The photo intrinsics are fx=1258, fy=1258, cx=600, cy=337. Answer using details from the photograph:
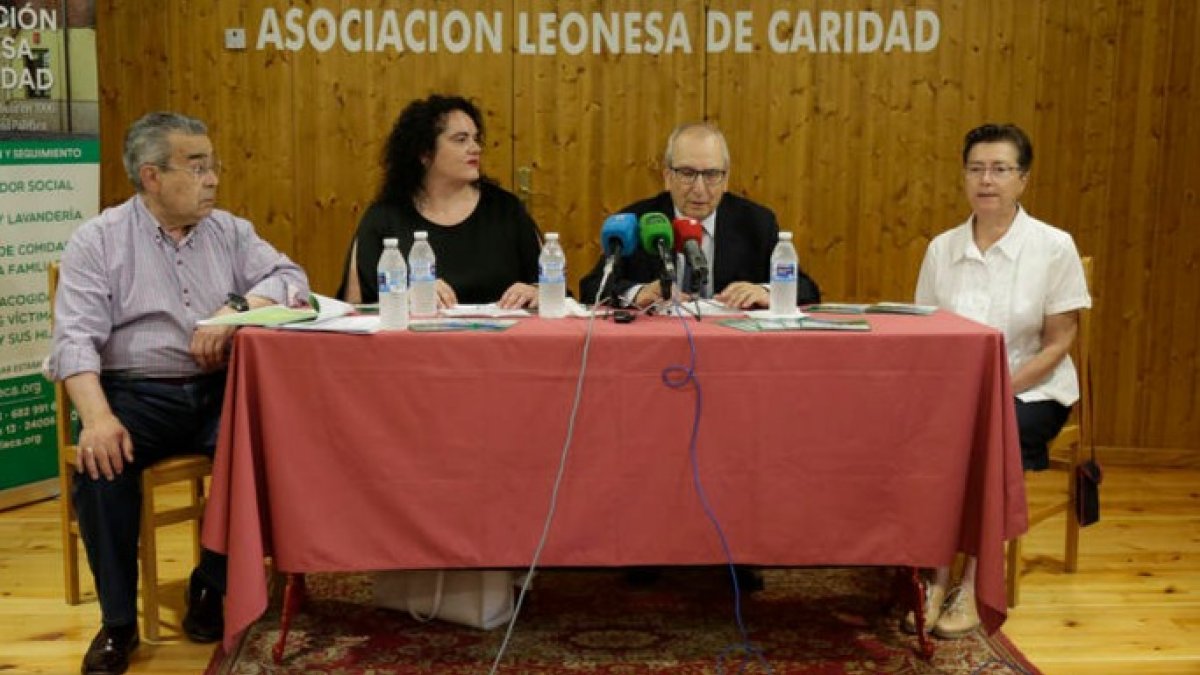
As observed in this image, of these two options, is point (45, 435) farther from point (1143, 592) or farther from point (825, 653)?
point (1143, 592)

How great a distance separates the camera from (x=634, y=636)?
3.05m

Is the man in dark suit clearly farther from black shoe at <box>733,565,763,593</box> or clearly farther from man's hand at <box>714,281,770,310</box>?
black shoe at <box>733,565,763,593</box>

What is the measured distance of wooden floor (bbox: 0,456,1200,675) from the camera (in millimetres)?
2959

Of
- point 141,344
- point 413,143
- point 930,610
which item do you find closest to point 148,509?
point 141,344

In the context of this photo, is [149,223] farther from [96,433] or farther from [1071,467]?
[1071,467]

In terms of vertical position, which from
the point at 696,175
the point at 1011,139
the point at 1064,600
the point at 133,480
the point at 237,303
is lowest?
the point at 1064,600

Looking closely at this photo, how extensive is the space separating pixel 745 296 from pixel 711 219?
0.48 meters

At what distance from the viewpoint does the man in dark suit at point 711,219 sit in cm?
330

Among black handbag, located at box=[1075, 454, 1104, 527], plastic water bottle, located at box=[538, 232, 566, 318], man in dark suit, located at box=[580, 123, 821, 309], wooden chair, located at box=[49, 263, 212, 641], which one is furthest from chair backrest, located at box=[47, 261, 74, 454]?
black handbag, located at box=[1075, 454, 1104, 527]

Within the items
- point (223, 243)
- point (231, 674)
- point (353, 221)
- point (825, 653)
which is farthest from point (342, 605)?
point (353, 221)

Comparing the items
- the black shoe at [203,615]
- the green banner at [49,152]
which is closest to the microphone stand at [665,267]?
the black shoe at [203,615]

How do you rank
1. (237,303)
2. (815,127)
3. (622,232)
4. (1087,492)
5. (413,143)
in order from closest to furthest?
(622,232) → (237,303) → (1087,492) → (413,143) → (815,127)

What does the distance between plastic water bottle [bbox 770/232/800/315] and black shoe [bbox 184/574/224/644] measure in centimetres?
152

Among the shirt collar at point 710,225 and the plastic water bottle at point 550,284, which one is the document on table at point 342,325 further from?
the shirt collar at point 710,225
